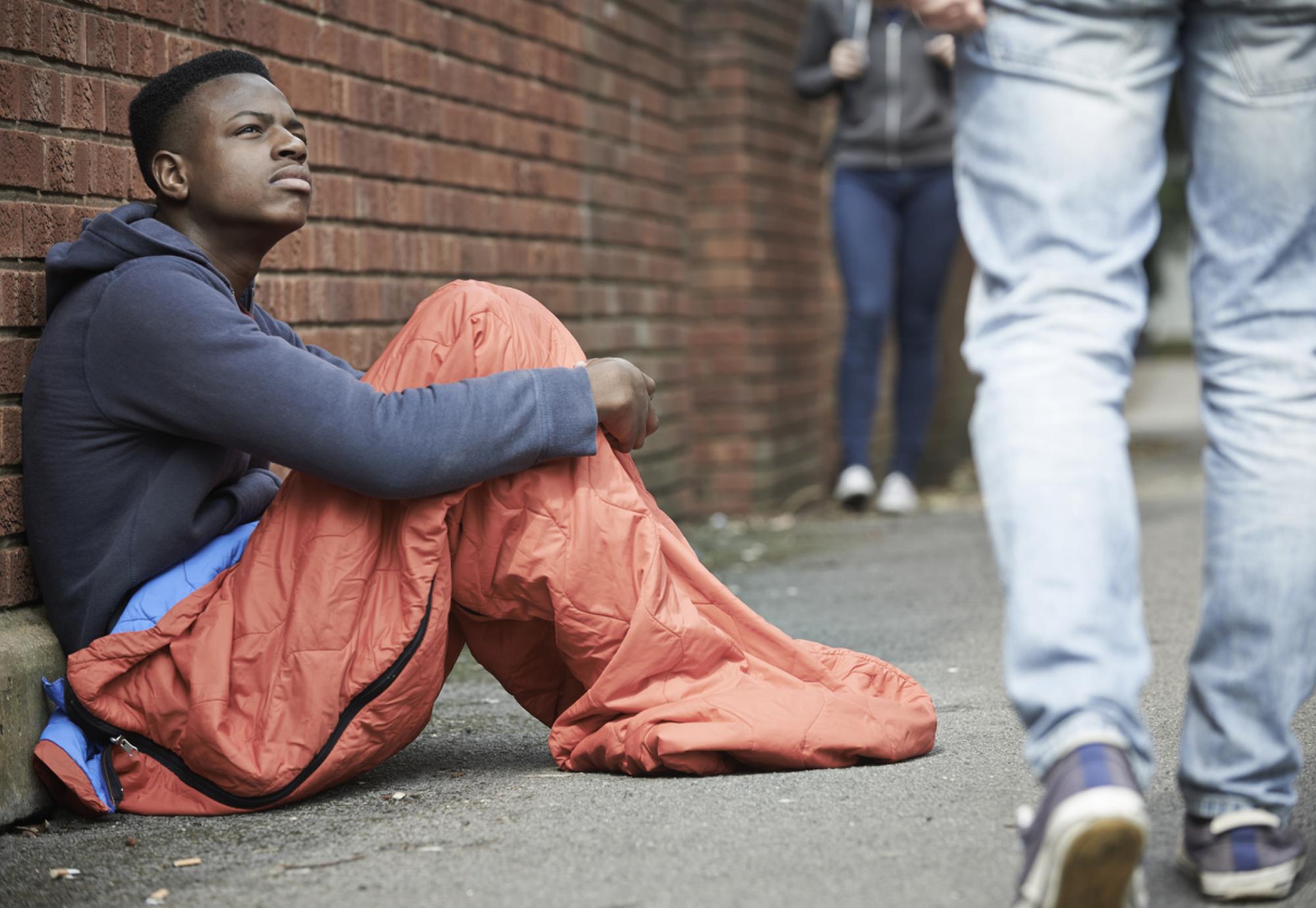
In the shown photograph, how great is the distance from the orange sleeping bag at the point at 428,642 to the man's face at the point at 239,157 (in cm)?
37

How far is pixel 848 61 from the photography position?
236 inches

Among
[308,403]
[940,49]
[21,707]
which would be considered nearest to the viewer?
[308,403]

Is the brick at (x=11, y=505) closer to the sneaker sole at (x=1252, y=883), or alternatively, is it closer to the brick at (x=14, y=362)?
the brick at (x=14, y=362)

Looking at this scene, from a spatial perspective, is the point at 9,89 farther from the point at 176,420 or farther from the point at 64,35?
the point at 176,420

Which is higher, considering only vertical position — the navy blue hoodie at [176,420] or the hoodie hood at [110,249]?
the hoodie hood at [110,249]

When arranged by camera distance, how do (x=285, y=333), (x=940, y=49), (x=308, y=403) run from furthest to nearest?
(x=940, y=49) < (x=285, y=333) < (x=308, y=403)

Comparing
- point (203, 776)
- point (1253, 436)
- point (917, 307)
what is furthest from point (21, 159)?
point (917, 307)

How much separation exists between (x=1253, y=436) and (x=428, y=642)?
117 cm

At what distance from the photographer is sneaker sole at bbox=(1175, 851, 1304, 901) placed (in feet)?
5.86

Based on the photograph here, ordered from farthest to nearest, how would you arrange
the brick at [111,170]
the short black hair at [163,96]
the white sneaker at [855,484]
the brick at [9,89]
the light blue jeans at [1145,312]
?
the white sneaker at [855,484]
the brick at [111,170]
the short black hair at [163,96]
the brick at [9,89]
the light blue jeans at [1145,312]

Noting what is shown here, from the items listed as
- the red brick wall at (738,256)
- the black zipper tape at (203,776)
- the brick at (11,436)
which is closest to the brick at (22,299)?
the brick at (11,436)

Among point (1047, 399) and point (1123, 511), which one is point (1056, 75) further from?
point (1123, 511)

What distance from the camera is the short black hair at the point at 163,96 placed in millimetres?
2643

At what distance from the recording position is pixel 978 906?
5.92ft
